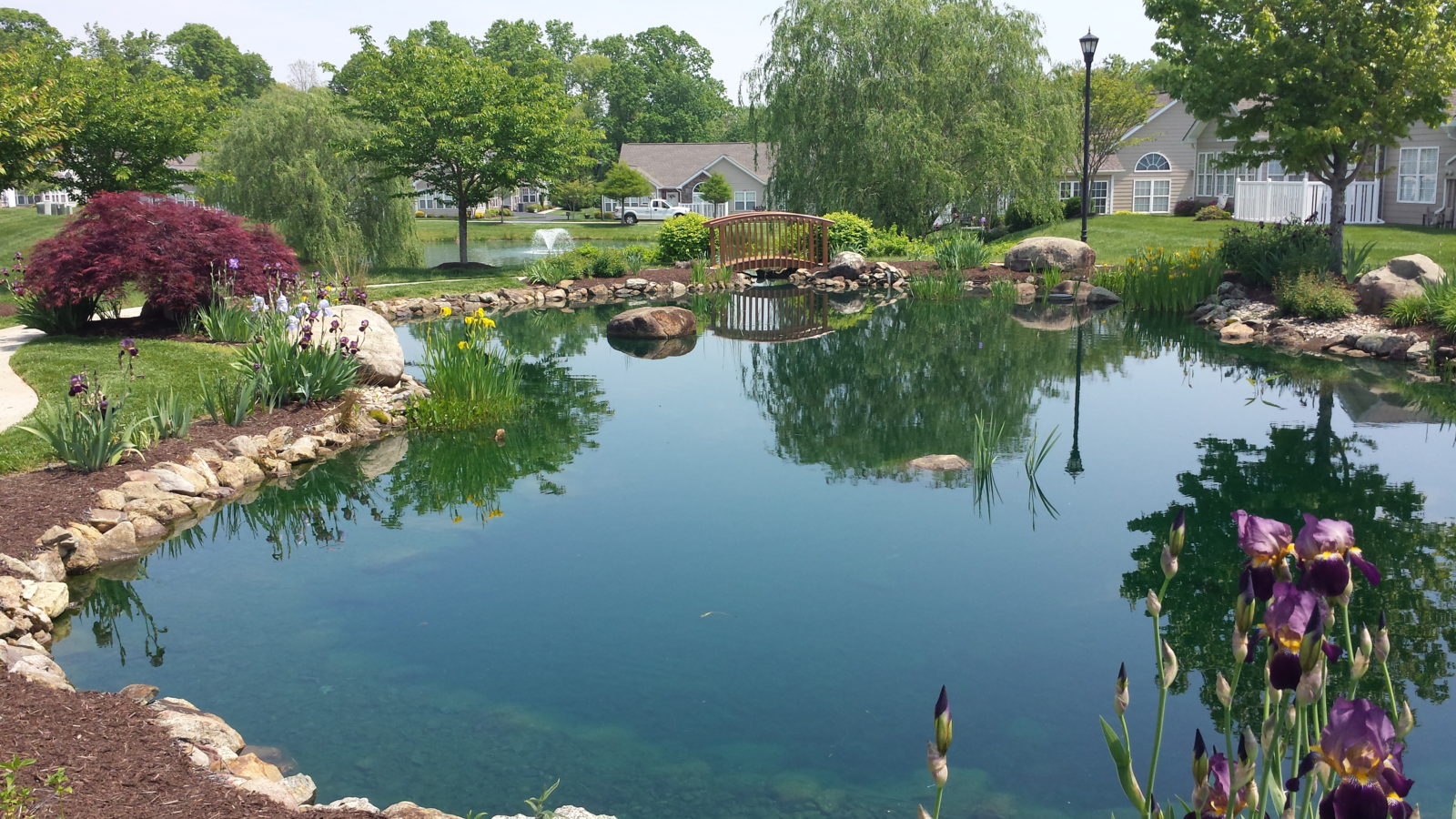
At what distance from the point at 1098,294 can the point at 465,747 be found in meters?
18.3

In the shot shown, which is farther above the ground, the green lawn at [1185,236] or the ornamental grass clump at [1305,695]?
the green lawn at [1185,236]

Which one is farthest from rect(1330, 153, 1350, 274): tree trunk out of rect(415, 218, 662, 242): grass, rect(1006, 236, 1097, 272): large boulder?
rect(415, 218, 662, 242): grass

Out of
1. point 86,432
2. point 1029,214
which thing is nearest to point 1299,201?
point 1029,214

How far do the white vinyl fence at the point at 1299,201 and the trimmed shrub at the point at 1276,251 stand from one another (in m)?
8.91

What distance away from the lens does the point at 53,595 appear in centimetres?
659

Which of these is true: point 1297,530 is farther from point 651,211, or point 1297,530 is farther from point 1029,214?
point 651,211

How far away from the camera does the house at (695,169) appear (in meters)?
58.5

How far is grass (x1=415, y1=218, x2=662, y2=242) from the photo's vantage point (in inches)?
1769

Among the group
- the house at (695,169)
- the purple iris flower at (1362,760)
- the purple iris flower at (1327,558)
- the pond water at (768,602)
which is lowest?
the pond water at (768,602)

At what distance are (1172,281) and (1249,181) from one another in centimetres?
1444

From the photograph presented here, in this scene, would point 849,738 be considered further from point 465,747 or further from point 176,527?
point 176,527

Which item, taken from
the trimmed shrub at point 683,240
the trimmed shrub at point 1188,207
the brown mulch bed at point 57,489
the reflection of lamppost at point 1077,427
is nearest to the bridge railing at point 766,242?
the trimmed shrub at point 683,240

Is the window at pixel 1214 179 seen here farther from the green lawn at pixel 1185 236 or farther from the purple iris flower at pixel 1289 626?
the purple iris flower at pixel 1289 626

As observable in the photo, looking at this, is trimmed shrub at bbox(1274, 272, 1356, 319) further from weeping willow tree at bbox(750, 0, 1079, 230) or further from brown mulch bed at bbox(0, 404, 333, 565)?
brown mulch bed at bbox(0, 404, 333, 565)
